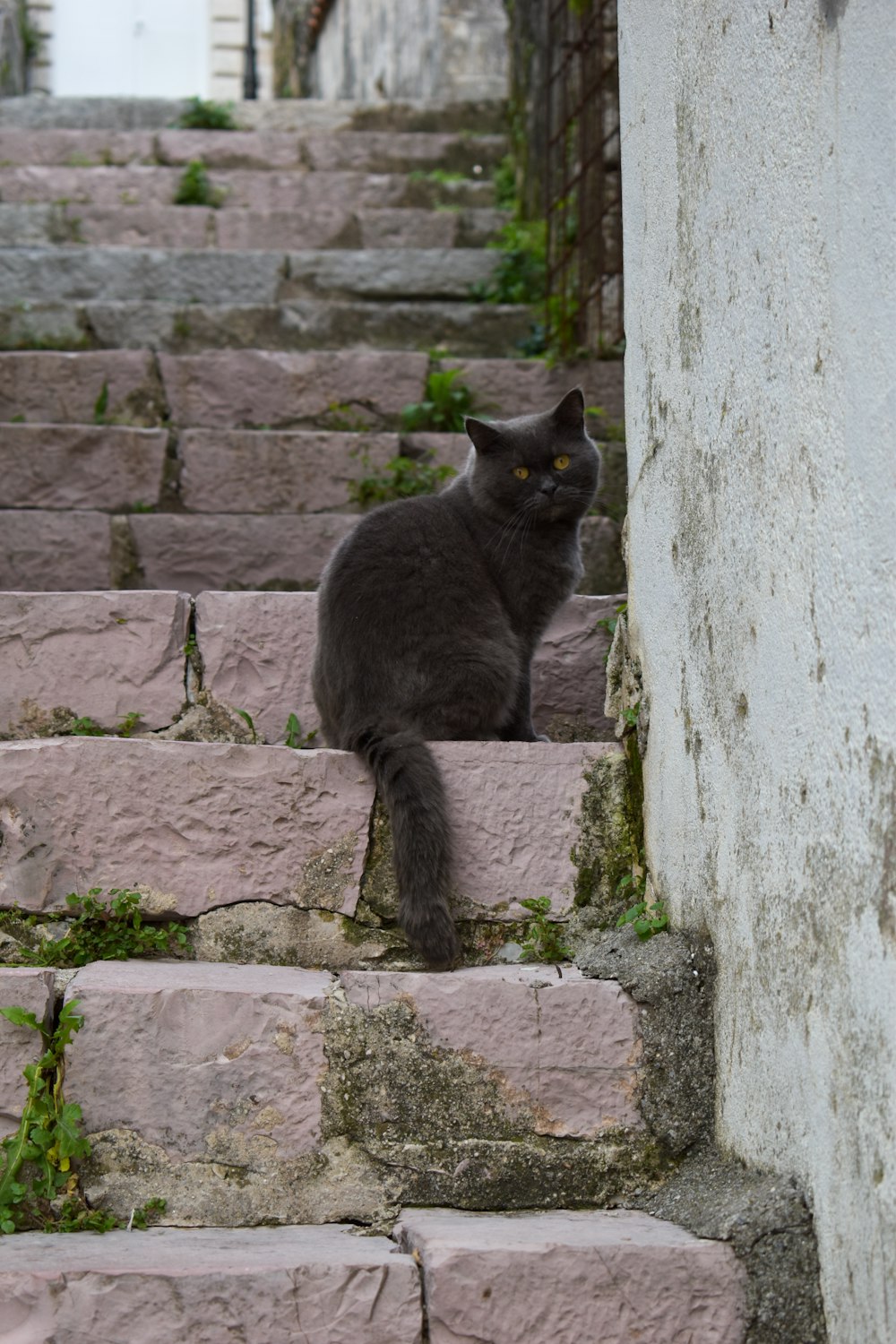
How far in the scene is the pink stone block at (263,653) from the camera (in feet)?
8.73

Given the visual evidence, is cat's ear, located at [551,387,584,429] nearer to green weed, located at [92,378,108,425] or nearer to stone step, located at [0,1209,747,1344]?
green weed, located at [92,378,108,425]

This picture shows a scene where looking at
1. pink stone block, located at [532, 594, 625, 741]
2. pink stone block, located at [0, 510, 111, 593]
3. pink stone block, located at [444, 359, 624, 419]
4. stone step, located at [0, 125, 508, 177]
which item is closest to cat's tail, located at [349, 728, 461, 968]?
pink stone block, located at [532, 594, 625, 741]

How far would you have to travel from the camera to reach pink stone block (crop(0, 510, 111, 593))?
3.38m

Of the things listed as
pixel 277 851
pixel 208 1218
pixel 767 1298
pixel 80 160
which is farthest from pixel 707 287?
pixel 80 160

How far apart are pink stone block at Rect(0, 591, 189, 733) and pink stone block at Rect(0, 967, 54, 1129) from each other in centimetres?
84

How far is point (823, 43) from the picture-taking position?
1.35 m

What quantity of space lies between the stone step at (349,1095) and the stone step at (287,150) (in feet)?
15.7

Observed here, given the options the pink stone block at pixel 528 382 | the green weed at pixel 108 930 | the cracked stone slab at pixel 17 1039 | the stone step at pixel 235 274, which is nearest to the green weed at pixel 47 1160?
the cracked stone slab at pixel 17 1039

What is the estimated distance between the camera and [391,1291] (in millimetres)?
1527

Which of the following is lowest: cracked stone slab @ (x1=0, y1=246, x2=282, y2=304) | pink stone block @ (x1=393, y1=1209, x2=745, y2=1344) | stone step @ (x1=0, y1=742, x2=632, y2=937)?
pink stone block @ (x1=393, y1=1209, x2=745, y2=1344)

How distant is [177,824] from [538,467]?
1157mm

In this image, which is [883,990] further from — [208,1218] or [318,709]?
[318,709]

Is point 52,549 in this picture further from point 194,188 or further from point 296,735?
point 194,188

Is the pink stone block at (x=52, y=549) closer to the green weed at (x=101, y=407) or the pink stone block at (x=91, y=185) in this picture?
the green weed at (x=101, y=407)
